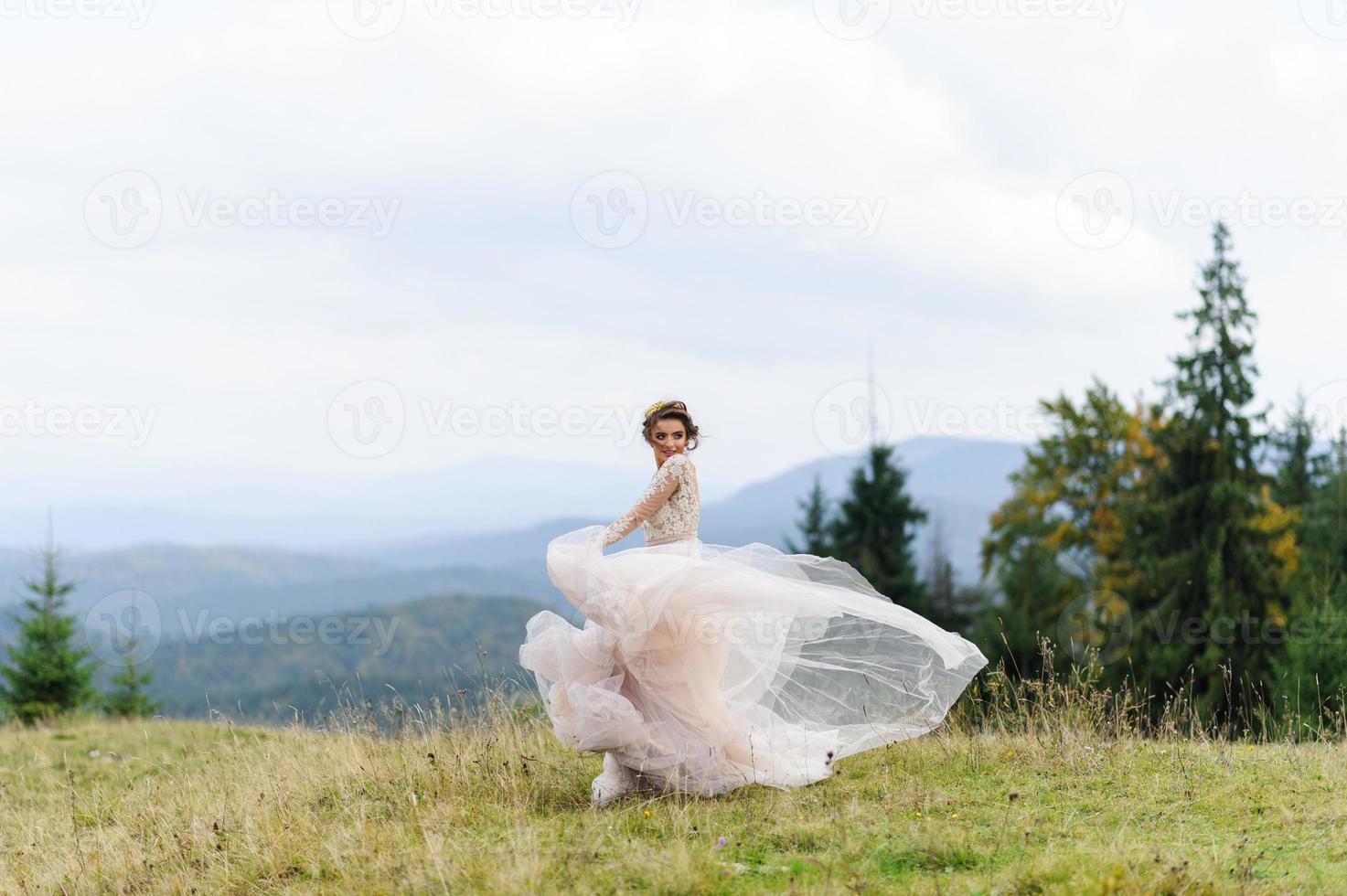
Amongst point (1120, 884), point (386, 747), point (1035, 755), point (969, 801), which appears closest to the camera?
point (1120, 884)

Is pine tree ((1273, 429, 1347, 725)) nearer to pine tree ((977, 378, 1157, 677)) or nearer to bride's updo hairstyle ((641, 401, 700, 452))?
bride's updo hairstyle ((641, 401, 700, 452))

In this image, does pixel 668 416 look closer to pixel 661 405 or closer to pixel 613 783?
pixel 661 405

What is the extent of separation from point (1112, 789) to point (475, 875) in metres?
4.26

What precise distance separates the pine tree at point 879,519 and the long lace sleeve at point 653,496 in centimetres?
4492

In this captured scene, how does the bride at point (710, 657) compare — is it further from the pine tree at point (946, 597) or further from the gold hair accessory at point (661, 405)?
the pine tree at point (946, 597)

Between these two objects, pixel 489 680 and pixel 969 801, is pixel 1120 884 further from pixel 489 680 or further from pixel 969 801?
pixel 489 680

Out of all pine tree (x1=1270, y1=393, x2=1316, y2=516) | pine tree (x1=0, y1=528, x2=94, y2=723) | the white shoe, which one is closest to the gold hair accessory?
the white shoe

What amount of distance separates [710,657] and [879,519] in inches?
1837

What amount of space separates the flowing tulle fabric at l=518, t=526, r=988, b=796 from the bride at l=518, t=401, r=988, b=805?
11 millimetres

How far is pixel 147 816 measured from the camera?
8719mm

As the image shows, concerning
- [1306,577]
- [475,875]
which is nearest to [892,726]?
[475,875]

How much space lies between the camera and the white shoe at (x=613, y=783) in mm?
7793

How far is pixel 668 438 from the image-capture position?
823cm
